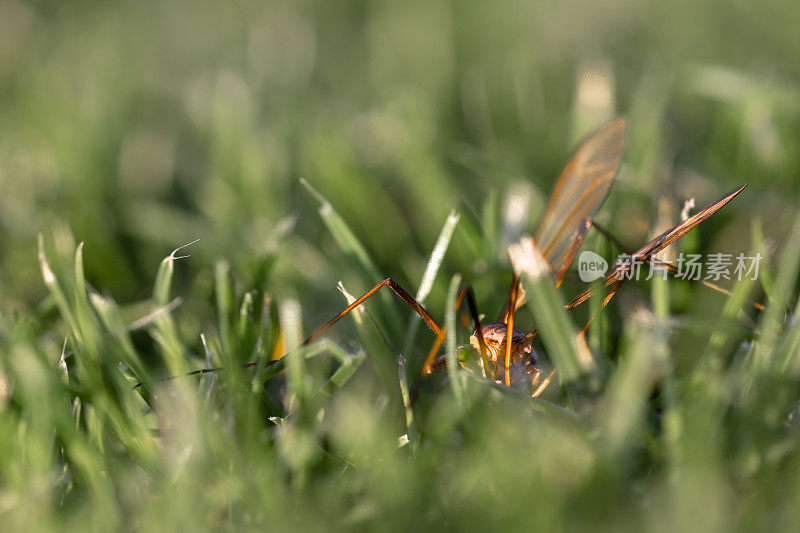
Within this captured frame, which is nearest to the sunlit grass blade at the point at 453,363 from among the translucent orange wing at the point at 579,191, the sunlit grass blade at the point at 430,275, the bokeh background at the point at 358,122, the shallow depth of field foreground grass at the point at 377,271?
the shallow depth of field foreground grass at the point at 377,271

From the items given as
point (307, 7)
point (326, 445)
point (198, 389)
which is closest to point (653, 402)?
point (326, 445)

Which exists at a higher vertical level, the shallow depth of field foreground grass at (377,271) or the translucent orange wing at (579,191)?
the translucent orange wing at (579,191)

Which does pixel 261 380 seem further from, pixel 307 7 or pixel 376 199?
pixel 307 7

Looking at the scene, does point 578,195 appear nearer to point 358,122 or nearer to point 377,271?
point 377,271

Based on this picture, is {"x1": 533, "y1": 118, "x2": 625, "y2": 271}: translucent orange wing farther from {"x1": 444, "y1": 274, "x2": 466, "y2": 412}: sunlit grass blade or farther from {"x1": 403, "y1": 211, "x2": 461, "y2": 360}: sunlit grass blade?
{"x1": 444, "y1": 274, "x2": 466, "y2": 412}: sunlit grass blade

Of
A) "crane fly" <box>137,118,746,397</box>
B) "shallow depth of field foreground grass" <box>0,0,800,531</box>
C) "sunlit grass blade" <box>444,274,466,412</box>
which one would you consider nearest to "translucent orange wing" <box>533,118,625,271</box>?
"crane fly" <box>137,118,746,397</box>

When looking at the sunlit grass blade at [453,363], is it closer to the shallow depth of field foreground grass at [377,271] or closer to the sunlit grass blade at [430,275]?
the shallow depth of field foreground grass at [377,271]
